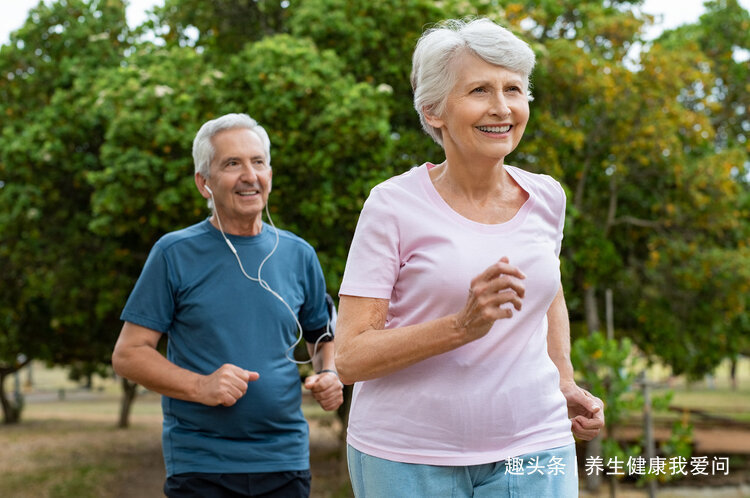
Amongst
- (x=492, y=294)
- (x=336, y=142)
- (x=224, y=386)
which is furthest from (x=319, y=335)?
(x=336, y=142)

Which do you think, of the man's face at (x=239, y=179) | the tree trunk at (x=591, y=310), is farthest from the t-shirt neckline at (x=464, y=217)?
the tree trunk at (x=591, y=310)

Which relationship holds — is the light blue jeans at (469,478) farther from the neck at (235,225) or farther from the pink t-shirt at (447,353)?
the neck at (235,225)

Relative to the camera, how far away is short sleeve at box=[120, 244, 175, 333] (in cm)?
302

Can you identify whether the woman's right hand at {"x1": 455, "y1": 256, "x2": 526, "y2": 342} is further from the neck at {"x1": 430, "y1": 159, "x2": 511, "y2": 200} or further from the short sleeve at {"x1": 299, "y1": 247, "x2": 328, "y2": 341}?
the short sleeve at {"x1": 299, "y1": 247, "x2": 328, "y2": 341}

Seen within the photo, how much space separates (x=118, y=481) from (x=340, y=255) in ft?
23.2

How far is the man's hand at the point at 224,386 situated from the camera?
2.84 meters

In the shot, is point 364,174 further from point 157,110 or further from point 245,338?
point 245,338

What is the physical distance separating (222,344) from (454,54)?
1498 mm

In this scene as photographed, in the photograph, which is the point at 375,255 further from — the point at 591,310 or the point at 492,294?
the point at 591,310

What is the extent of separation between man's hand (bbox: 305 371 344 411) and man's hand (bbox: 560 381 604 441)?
1.14 m

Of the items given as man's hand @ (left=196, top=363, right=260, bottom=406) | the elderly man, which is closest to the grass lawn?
the elderly man

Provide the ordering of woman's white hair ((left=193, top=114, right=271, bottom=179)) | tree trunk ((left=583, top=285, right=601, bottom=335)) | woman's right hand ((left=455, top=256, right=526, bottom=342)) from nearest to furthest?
woman's right hand ((left=455, top=256, right=526, bottom=342)) < woman's white hair ((left=193, top=114, right=271, bottom=179)) < tree trunk ((left=583, top=285, right=601, bottom=335))

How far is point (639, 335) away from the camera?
15.9 meters

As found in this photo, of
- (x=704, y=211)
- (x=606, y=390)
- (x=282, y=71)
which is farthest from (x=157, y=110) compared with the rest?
(x=704, y=211)
